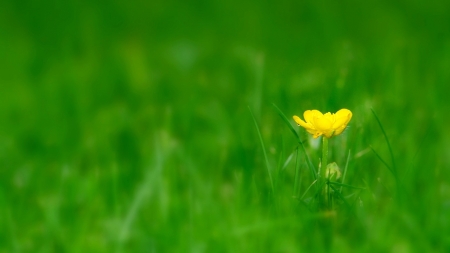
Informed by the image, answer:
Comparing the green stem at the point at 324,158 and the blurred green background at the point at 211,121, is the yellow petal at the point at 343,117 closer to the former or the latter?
the green stem at the point at 324,158

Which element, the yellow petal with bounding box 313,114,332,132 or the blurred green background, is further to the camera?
the blurred green background

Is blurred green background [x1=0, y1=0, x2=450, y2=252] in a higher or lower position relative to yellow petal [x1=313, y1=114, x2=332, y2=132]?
lower

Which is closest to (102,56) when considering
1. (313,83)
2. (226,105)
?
(226,105)

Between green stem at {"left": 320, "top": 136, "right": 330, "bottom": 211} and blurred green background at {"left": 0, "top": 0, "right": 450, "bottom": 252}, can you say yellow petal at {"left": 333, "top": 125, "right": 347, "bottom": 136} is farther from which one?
blurred green background at {"left": 0, "top": 0, "right": 450, "bottom": 252}

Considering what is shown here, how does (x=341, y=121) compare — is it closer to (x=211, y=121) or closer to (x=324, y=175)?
(x=324, y=175)

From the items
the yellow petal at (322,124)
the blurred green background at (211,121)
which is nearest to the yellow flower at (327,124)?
the yellow petal at (322,124)

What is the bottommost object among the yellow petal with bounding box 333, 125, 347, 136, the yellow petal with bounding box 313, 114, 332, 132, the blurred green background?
the blurred green background

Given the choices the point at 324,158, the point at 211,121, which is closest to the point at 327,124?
the point at 324,158

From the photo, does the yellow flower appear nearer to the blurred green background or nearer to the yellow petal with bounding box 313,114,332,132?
the yellow petal with bounding box 313,114,332,132

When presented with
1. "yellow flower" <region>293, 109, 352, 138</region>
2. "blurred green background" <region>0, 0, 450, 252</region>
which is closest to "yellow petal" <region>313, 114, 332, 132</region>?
"yellow flower" <region>293, 109, 352, 138</region>
